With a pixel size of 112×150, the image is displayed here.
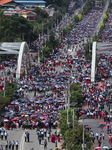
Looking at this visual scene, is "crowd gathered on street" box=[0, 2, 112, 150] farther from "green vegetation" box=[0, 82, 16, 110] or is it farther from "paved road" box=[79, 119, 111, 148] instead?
"green vegetation" box=[0, 82, 16, 110]

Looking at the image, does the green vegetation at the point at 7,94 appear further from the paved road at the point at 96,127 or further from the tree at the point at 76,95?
the paved road at the point at 96,127

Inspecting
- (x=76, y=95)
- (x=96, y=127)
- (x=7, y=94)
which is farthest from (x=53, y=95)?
(x=96, y=127)

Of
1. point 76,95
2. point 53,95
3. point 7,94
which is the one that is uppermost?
point 76,95

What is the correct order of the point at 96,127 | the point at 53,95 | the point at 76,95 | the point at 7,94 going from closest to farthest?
the point at 96,127 → the point at 76,95 → the point at 7,94 → the point at 53,95

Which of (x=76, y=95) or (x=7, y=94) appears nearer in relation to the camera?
(x=76, y=95)

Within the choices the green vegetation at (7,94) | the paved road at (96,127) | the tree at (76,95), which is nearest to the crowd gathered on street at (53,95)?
the paved road at (96,127)

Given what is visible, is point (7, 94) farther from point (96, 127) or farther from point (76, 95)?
point (96, 127)

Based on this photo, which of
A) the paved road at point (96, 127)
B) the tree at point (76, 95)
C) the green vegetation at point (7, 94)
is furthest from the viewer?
the tree at point (76, 95)

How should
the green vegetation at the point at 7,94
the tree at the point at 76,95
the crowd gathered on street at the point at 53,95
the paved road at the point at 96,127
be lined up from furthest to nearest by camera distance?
the tree at the point at 76,95, the green vegetation at the point at 7,94, the crowd gathered on street at the point at 53,95, the paved road at the point at 96,127

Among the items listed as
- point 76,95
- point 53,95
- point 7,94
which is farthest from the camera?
point 53,95

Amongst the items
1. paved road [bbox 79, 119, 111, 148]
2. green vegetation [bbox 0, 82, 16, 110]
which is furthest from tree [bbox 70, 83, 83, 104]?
green vegetation [bbox 0, 82, 16, 110]

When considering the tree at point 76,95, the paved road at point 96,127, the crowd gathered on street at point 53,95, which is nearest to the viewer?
the paved road at point 96,127

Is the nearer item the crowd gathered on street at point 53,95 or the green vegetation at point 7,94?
the crowd gathered on street at point 53,95
